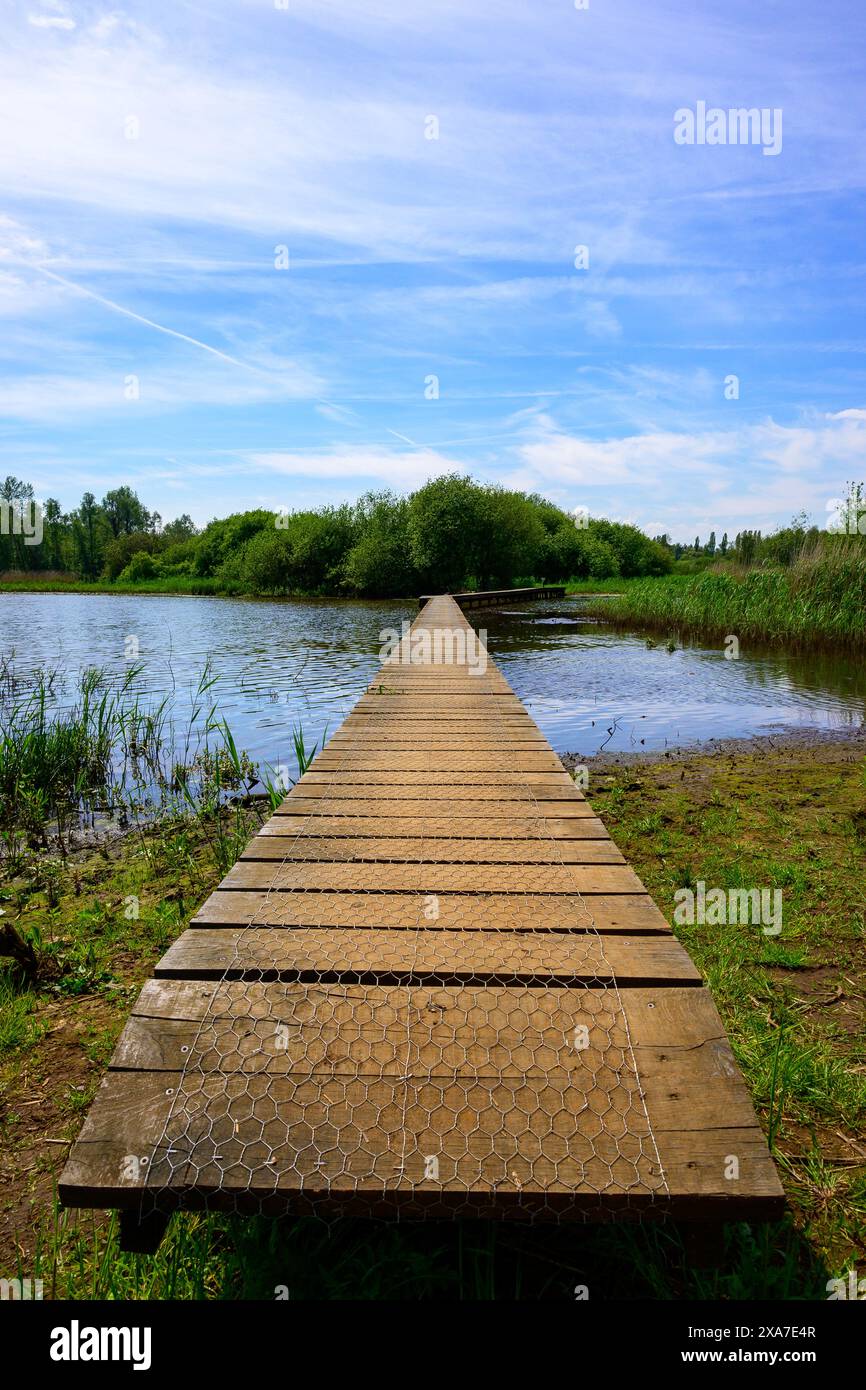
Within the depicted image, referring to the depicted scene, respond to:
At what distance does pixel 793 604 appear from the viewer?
17062 mm

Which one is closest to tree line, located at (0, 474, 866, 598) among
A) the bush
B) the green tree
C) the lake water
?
the bush

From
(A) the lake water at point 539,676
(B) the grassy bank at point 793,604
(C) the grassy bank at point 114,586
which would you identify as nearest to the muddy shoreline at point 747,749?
(A) the lake water at point 539,676

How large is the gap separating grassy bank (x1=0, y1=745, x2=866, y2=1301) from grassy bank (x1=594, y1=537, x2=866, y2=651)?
1196 cm

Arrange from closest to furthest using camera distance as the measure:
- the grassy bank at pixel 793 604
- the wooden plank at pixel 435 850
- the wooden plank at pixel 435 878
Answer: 1. the wooden plank at pixel 435 878
2. the wooden plank at pixel 435 850
3. the grassy bank at pixel 793 604

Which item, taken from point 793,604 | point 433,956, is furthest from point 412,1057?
point 793,604

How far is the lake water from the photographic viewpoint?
10305mm

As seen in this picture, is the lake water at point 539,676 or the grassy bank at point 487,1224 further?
the lake water at point 539,676

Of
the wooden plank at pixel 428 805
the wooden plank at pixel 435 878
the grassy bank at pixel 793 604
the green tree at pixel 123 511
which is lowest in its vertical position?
the wooden plank at pixel 435 878

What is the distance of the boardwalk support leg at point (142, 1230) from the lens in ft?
4.80

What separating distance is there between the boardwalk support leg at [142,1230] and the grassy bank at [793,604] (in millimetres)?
17215

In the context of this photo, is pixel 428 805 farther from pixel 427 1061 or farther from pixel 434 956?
pixel 427 1061

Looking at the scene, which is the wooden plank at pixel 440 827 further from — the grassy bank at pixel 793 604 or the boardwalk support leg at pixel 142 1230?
the grassy bank at pixel 793 604

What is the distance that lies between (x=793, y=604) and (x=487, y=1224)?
1754 cm
